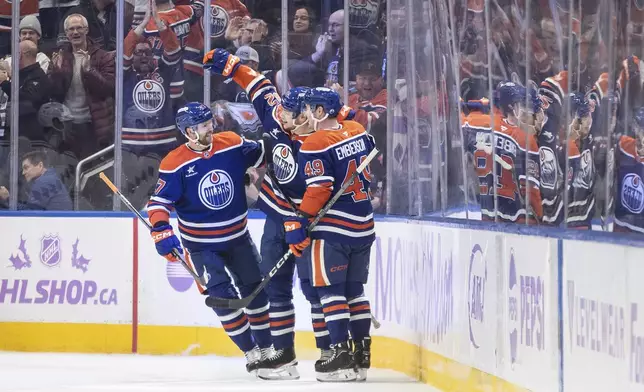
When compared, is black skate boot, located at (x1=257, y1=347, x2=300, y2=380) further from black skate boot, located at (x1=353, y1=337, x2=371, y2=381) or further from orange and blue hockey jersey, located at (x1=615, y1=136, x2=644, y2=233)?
orange and blue hockey jersey, located at (x1=615, y1=136, x2=644, y2=233)

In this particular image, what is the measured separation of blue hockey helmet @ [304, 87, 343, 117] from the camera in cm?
573

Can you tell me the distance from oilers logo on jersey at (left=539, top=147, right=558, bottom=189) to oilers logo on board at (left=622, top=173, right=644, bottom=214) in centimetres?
66

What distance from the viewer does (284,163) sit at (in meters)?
5.93

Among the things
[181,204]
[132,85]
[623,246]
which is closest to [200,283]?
[181,204]

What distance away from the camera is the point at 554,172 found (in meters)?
4.04

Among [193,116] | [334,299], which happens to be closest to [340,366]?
[334,299]

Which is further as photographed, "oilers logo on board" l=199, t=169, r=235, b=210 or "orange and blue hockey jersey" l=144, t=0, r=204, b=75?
"orange and blue hockey jersey" l=144, t=0, r=204, b=75

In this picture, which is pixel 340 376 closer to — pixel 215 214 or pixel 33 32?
pixel 215 214

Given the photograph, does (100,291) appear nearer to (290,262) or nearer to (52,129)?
(52,129)

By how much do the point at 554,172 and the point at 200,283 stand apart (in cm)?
260

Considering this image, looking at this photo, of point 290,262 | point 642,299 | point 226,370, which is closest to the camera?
point 642,299

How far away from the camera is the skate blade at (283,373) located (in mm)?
6047

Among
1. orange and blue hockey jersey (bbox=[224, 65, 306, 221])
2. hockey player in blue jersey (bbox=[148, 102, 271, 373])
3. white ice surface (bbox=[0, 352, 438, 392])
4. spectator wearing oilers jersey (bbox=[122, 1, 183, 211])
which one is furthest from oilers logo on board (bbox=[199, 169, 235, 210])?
spectator wearing oilers jersey (bbox=[122, 1, 183, 211])

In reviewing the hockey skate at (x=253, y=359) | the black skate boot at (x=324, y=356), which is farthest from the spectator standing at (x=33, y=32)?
the black skate boot at (x=324, y=356)
